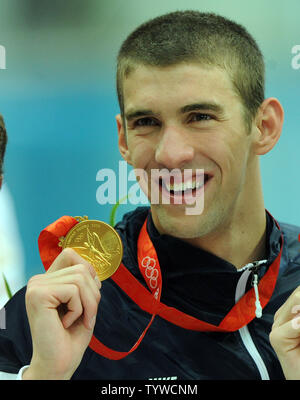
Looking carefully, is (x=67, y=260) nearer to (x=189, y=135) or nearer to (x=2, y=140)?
(x=189, y=135)

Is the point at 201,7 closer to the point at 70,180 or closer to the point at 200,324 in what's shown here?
the point at 70,180

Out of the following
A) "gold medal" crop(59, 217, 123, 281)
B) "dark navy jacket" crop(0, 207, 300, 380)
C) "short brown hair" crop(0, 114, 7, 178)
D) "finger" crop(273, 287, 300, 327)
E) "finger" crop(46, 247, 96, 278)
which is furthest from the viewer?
"short brown hair" crop(0, 114, 7, 178)

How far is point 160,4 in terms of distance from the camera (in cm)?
266

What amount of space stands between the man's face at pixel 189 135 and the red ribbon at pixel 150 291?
0.61ft

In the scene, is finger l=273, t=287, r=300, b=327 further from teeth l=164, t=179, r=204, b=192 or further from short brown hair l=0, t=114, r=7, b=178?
short brown hair l=0, t=114, r=7, b=178

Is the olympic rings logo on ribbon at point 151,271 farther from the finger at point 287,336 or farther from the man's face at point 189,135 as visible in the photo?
the finger at point 287,336

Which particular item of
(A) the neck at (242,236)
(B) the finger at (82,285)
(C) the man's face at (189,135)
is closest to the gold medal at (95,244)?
(B) the finger at (82,285)

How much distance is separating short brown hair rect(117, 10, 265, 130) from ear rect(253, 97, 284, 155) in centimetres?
4

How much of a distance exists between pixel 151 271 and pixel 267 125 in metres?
0.85

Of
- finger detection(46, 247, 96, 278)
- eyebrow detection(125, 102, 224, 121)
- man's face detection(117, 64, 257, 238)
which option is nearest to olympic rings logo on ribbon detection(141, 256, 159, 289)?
man's face detection(117, 64, 257, 238)

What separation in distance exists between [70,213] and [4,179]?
394 mm

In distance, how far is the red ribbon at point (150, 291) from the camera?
2140 millimetres

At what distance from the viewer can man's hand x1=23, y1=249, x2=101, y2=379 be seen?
188 cm
